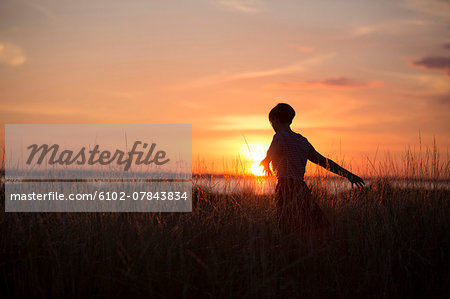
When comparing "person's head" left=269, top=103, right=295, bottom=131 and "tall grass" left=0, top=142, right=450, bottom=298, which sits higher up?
"person's head" left=269, top=103, right=295, bottom=131

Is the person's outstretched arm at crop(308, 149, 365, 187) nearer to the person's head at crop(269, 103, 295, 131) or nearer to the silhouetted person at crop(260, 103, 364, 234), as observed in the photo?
the silhouetted person at crop(260, 103, 364, 234)

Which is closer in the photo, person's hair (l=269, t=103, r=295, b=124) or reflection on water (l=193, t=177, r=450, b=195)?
person's hair (l=269, t=103, r=295, b=124)

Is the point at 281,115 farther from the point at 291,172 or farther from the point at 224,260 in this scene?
the point at 224,260

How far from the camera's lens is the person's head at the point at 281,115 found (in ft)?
12.2

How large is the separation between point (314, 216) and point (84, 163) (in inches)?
161

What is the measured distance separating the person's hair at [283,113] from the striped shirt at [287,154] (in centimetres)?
14

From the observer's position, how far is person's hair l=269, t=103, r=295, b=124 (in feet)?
12.2

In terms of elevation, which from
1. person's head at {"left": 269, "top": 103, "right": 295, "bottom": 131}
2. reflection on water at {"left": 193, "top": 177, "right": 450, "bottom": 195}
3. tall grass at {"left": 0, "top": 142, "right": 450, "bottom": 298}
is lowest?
tall grass at {"left": 0, "top": 142, "right": 450, "bottom": 298}

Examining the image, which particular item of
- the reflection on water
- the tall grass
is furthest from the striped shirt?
the reflection on water

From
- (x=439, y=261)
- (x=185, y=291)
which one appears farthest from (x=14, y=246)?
(x=439, y=261)

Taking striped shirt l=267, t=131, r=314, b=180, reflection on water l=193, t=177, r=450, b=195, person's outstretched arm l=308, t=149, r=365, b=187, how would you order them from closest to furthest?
striped shirt l=267, t=131, r=314, b=180
person's outstretched arm l=308, t=149, r=365, b=187
reflection on water l=193, t=177, r=450, b=195

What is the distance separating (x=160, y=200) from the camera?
17.6 feet

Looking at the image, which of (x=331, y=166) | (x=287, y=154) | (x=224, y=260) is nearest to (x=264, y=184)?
(x=331, y=166)

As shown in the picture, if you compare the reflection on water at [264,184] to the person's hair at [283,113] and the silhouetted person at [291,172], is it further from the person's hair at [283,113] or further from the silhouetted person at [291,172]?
the person's hair at [283,113]
